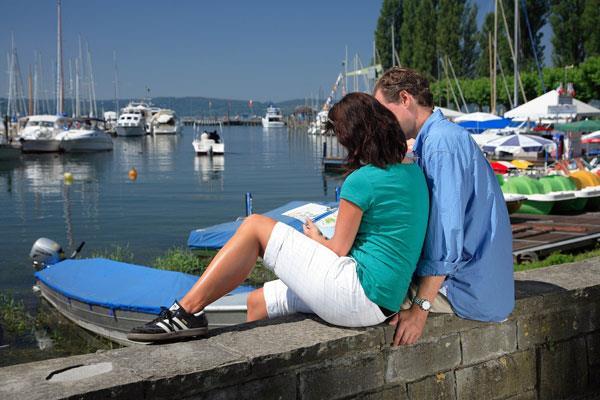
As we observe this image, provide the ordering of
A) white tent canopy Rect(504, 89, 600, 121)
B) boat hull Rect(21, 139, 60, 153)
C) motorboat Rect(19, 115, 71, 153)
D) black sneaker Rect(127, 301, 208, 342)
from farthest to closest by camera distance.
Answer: motorboat Rect(19, 115, 71, 153) < boat hull Rect(21, 139, 60, 153) < white tent canopy Rect(504, 89, 600, 121) < black sneaker Rect(127, 301, 208, 342)

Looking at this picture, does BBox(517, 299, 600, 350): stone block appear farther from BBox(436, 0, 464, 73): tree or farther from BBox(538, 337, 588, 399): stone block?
BBox(436, 0, 464, 73): tree

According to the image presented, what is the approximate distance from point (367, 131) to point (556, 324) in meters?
1.69

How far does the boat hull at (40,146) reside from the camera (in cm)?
6391

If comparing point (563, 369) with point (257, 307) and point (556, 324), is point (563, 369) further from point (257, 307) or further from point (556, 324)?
point (257, 307)

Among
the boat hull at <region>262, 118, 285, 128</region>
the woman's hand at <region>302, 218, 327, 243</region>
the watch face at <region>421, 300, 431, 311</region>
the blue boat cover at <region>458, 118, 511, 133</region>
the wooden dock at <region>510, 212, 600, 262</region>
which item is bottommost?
the wooden dock at <region>510, 212, 600, 262</region>

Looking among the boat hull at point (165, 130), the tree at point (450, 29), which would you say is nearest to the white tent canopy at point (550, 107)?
the tree at point (450, 29)

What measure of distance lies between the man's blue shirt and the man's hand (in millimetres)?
201

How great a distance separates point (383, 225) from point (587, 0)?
61900mm

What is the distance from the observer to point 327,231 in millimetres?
11180

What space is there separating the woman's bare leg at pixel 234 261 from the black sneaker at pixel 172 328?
50 mm

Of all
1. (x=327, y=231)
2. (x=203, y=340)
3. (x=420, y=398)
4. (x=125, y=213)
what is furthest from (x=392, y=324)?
(x=125, y=213)

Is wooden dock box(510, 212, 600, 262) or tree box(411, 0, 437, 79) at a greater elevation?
tree box(411, 0, 437, 79)

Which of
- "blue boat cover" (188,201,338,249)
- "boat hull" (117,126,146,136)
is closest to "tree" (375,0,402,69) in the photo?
"boat hull" (117,126,146,136)

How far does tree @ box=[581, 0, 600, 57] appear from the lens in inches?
2283
